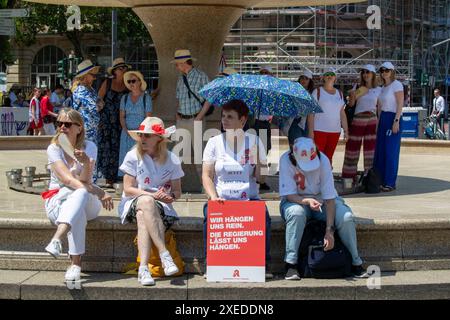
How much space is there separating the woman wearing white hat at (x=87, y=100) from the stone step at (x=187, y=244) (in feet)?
9.96

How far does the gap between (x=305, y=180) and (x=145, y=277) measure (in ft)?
5.25

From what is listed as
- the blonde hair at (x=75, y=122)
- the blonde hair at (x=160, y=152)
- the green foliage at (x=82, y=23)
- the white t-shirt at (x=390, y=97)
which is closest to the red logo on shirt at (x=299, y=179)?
the blonde hair at (x=160, y=152)

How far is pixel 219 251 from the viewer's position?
739cm

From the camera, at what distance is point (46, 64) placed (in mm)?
57562

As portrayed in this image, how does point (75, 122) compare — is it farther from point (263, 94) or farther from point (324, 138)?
point (324, 138)

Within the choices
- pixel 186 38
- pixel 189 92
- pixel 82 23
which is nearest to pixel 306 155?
pixel 189 92

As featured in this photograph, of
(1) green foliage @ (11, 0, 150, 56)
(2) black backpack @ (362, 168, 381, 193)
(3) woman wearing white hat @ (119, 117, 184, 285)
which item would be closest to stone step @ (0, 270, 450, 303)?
(3) woman wearing white hat @ (119, 117, 184, 285)

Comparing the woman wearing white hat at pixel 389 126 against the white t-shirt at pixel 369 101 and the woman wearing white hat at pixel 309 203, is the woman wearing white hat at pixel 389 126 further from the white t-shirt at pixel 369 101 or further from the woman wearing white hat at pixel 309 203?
the woman wearing white hat at pixel 309 203

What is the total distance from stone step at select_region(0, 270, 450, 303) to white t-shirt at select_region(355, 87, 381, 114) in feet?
13.2

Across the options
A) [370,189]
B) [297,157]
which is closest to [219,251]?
[297,157]

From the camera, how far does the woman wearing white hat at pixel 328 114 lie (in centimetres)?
1106

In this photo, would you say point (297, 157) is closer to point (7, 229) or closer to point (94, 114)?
point (7, 229)

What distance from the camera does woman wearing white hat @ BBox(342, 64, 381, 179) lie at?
1117 centimetres

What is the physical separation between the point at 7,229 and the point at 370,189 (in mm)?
4678
